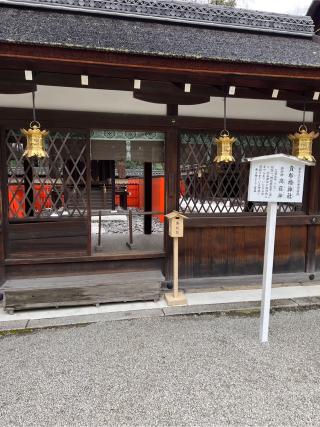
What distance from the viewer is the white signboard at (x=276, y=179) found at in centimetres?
330

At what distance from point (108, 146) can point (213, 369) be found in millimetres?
3742

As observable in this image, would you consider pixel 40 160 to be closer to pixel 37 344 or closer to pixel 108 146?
pixel 108 146

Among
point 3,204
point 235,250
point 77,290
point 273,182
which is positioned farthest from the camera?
point 235,250

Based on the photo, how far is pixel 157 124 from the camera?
15.4ft

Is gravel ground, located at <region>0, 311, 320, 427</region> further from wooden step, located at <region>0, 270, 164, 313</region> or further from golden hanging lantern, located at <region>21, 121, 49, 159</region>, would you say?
golden hanging lantern, located at <region>21, 121, 49, 159</region>

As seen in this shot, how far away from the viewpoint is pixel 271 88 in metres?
4.31

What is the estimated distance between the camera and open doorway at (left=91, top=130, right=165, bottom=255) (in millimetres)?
5230

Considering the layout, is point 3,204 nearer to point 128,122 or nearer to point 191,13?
point 128,122

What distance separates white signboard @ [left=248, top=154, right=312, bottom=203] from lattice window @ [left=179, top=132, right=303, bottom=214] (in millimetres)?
1743

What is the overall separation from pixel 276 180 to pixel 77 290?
3011 mm

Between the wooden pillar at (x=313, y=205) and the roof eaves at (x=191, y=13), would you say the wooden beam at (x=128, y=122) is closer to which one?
the wooden pillar at (x=313, y=205)

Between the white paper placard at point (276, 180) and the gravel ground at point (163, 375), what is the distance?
1682 millimetres

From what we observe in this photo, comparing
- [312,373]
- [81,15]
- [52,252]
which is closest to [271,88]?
[81,15]

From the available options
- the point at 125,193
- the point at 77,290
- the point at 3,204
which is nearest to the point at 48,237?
the point at 3,204
